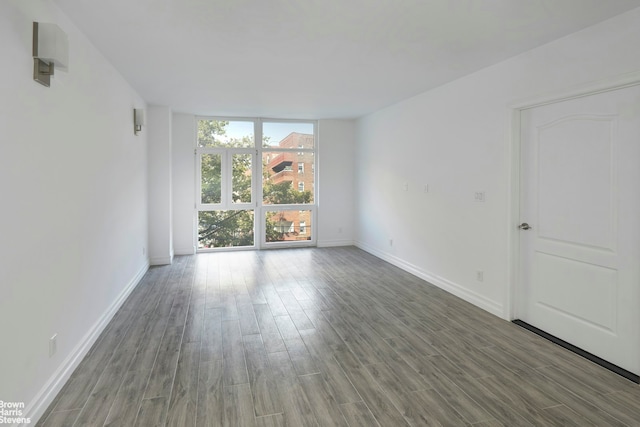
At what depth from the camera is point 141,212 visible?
17.0ft

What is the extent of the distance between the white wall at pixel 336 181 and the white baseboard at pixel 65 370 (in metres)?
4.34

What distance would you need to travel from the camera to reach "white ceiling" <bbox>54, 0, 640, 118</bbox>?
98.5 inches

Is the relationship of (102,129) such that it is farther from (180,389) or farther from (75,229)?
(180,389)

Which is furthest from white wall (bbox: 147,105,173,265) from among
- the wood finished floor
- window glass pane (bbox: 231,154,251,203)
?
the wood finished floor

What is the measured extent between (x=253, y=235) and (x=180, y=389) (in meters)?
4.97

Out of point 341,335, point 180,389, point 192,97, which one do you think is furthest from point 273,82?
point 180,389

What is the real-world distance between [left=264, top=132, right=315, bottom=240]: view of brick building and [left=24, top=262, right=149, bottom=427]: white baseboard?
12.9 ft

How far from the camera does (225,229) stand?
707 centimetres

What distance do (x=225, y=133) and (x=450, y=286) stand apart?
15.9 feet

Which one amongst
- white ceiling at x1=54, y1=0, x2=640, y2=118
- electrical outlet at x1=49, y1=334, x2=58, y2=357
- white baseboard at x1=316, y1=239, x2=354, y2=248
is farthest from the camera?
white baseboard at x1=316, y1=239, x2=354, y2=248

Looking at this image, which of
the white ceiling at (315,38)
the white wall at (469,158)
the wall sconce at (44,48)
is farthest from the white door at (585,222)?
the wall sconce at (44,48)

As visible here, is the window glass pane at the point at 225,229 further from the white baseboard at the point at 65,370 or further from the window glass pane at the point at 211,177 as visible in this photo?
the white baseboard at the point at 65,370

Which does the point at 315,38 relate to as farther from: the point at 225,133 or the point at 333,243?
the point at 333,243

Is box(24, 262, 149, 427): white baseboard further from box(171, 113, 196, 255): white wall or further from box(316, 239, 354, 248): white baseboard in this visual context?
box(316, 239, 354, 248): white baseboard
